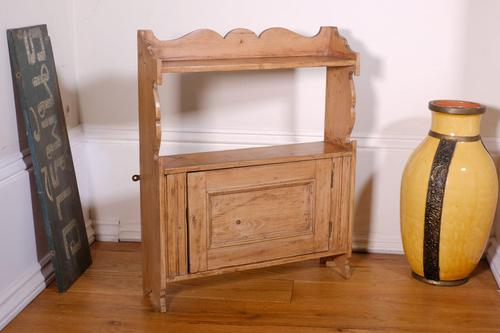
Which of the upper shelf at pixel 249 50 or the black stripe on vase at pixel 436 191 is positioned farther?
the black stripe on vase at pixel 436 191

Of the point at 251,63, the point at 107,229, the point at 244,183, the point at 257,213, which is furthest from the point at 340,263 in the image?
the point at 107,229

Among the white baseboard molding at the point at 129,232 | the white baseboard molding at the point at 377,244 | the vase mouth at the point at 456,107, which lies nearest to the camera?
the vase mouth at the point at 456,107

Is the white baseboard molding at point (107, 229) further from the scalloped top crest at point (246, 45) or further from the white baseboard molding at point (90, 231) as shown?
the scalloped top crest at point (246, 45)

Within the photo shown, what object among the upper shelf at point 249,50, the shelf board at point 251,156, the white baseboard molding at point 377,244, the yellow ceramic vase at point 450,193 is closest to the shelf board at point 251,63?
the upper shelf at point 249,50

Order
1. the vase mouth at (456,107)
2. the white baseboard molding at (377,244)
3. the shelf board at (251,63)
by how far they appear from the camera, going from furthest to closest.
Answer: the white baseboard molding at (377,244), the vase mouth at (456,107), the shelf board at (251,63)

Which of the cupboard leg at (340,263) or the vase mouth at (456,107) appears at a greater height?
the vase mouth at (456,107)

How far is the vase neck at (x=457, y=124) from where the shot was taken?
3.04 metres

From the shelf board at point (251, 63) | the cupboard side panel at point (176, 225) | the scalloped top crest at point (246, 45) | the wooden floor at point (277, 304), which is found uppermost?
the scalloped top crest at point (246, 45)

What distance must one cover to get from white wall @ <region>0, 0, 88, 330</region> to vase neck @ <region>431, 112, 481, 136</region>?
→ 5.72 feet

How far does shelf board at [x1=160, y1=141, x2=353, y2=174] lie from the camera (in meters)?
2.88

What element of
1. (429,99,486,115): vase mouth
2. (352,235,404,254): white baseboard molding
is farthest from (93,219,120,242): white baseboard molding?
(429,99,486,115): vase mouth

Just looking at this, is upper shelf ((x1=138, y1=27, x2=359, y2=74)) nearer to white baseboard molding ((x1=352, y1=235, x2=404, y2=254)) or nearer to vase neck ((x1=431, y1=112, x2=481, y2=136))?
vase neck ((x1=431, y1=112, x2=481, y2=136))

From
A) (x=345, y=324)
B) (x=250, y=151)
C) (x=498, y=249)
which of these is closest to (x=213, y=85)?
(x=250, y=151)

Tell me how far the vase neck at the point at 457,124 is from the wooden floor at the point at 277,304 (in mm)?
693
